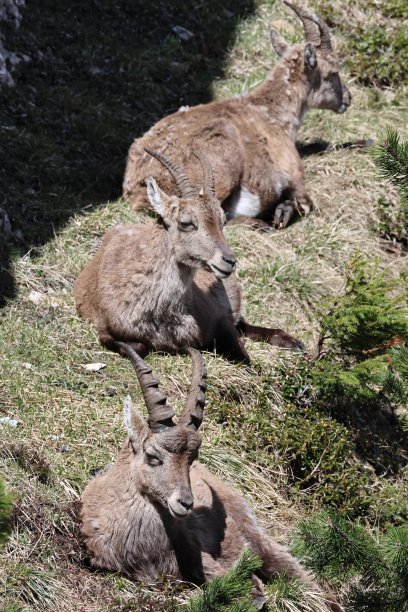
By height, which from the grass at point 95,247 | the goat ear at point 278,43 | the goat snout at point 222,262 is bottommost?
the grass at point 95,247

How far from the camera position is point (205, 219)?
26.2ft

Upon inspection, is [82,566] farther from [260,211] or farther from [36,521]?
[260,211]

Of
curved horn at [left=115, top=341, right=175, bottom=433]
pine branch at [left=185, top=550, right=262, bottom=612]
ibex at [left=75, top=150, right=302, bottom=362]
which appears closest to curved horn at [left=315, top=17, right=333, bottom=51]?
ibex at [left=75, top=150, right=302, bottom=362]

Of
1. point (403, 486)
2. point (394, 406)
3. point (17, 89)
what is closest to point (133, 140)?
point (17, 89)

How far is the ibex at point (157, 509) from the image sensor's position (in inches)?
240

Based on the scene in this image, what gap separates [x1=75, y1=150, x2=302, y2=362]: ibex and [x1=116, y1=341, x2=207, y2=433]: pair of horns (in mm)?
1661

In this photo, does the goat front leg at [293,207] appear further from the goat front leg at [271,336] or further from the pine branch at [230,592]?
the pine branch at [230,592]

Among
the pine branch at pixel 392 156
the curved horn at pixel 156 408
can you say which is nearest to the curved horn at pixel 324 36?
the pine branch at pixel 392 156

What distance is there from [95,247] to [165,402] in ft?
11.4

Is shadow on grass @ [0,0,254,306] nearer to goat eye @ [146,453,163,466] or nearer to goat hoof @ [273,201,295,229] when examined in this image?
goat hoof @ [273,201,295,229]

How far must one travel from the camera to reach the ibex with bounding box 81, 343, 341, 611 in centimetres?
610

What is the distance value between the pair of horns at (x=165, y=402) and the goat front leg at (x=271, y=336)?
2.45 m

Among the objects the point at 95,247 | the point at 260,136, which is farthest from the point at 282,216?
the point at 95,247

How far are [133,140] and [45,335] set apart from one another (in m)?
3.43
